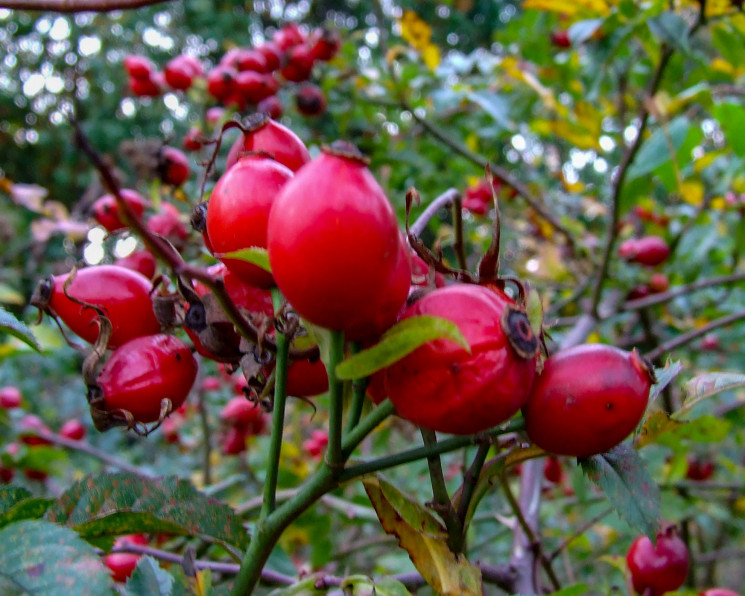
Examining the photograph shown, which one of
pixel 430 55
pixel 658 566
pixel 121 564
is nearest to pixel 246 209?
pixel 121 564

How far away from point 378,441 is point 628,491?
4.90 feet

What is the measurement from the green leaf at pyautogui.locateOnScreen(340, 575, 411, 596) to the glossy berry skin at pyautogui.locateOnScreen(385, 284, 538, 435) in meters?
0.16

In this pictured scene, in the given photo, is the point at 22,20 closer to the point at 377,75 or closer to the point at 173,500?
the point at 377,75

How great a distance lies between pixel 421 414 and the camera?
519 mm

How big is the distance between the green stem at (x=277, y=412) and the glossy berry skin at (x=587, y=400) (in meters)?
0.22

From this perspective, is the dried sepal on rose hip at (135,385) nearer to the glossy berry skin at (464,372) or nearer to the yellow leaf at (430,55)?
the glossy berry skin at (464,372)

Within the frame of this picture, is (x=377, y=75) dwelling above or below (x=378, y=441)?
above

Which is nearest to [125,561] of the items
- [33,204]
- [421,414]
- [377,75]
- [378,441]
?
[421,414]

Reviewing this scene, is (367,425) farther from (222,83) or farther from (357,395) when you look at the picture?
(222,83)

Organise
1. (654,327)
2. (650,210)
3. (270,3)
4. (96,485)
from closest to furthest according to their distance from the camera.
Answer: (96,485)
(654,327)
(650,210)
(270,3)

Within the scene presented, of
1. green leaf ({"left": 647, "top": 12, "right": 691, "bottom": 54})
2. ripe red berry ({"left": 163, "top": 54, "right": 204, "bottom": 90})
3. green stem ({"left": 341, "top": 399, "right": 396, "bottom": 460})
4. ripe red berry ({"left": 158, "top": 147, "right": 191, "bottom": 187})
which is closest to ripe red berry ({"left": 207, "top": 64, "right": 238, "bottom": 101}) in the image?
ripe red berry ({"left": 163, "top": 54, "right": 204, "bottom": 90})

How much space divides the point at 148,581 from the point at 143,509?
8 centimetres

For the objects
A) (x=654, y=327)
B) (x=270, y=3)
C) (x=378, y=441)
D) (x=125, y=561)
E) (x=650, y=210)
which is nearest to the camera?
(x=125, y=561)

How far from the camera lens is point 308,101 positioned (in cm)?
229
